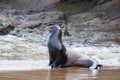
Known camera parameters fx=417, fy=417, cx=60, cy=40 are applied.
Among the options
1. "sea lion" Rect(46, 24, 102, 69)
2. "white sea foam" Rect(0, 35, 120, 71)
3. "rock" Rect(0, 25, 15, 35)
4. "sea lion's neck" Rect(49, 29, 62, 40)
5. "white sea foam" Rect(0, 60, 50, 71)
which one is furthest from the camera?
"rock" Rect(0, 25, 15, 35)

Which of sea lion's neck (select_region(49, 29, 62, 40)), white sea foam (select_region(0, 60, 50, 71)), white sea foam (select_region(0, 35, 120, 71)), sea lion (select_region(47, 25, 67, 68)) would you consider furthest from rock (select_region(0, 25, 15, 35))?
sea lion (select_region(47, 25, 67, 68))

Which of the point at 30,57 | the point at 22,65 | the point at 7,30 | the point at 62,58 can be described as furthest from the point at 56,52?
the point at 7,30

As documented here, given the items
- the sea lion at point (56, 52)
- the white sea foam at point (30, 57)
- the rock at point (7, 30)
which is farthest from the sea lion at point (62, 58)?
the rock at point (7, 30)

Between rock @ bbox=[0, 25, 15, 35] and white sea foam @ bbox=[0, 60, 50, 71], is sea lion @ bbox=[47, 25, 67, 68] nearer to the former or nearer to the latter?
white sea foam @ bbox=[0, 60, 50, 71]

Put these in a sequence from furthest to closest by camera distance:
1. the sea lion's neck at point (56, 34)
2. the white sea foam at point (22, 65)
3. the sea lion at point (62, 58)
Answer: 1. the sea lion's neck at point (56, 34)
2. the sea lion at point (62, 58)
3. the white sea foam at point (22, 65)

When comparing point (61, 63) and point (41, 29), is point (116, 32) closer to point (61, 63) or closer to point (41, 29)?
point (41, 29)

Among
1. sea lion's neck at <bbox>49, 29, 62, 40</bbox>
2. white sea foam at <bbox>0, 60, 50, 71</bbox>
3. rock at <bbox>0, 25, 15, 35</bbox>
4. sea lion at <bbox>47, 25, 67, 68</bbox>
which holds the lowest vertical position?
white sea foam at <bbox>0, 60, 50, 71</bbox>

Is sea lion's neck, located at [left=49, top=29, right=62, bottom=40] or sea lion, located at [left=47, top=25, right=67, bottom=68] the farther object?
sea lion's neck, located at [left=49, top=29, right=62, bottom=40]

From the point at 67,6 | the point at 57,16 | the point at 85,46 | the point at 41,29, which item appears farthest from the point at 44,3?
the point at 85,46

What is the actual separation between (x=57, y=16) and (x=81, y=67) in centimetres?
1119

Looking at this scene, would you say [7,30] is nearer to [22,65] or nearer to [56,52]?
[56,52]

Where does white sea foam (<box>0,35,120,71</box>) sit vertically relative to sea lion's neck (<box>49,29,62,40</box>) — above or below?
below

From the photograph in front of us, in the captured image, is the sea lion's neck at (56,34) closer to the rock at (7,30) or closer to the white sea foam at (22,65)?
A: the white sea foam at (22,65)

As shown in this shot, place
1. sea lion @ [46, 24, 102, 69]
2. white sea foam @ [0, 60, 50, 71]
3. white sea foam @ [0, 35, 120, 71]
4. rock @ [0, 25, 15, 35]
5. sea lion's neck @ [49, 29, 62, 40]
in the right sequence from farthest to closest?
rock @ [0, 25, 15, 35], sea lion's neck @ [49, 29, 62, 40], sea lion @ [46, 24, 102, 69], white sea foam @ [0, 35, 120, 71], white sea foam @ [0, 60, 50, 71]
